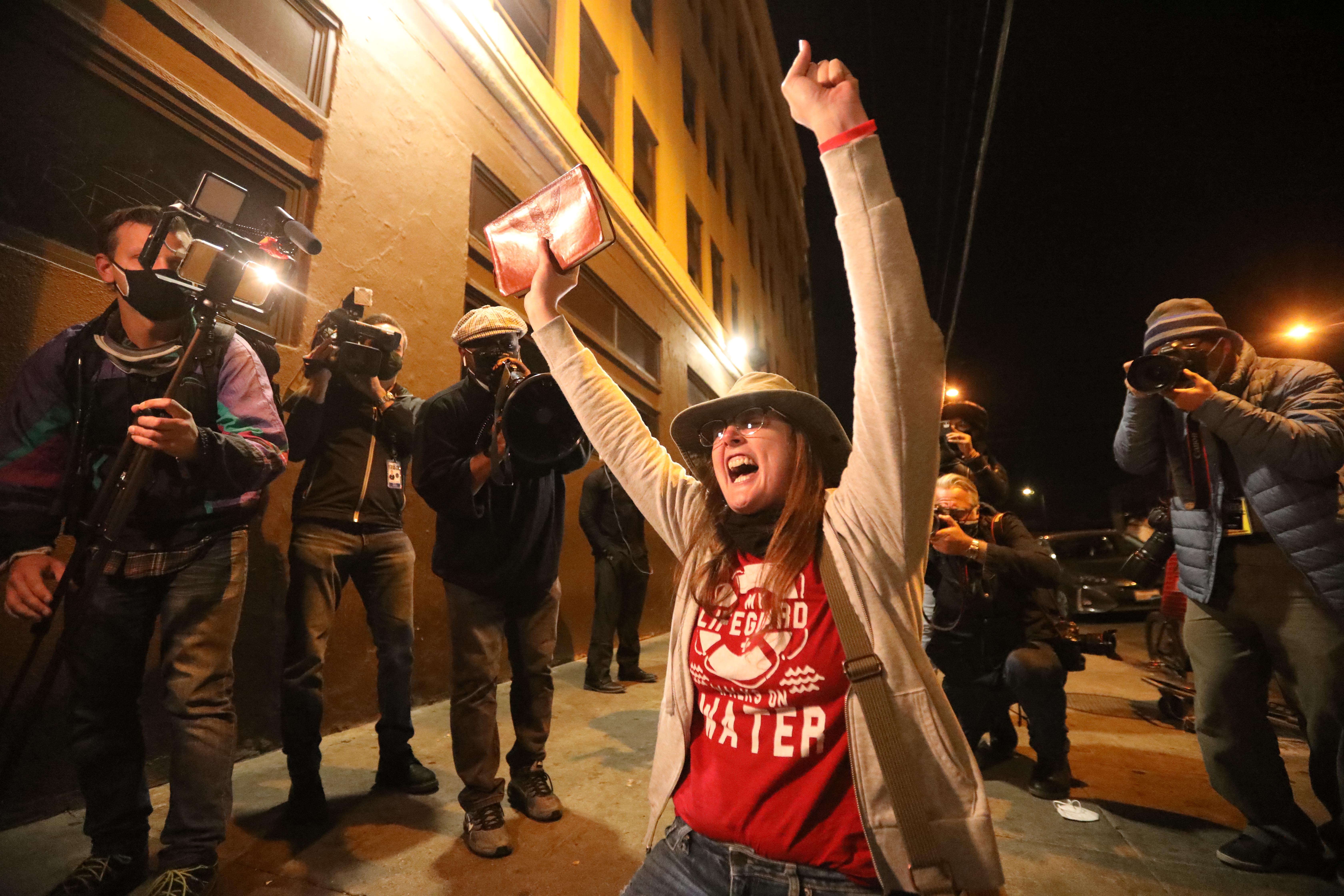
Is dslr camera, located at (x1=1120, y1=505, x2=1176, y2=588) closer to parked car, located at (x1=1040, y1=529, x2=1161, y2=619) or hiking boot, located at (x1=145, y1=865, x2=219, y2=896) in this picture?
hiking boot, located at (x1=145, y1=865, x2=219, y2=896)

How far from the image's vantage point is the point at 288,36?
388 centimetres

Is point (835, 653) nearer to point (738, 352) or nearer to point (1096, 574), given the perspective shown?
point (1096, 574)

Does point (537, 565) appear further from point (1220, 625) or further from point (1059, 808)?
point (1220, 625)

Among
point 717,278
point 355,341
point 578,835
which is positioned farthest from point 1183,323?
point 717,278

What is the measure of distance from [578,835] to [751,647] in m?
1.68

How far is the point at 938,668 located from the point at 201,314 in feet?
12.6

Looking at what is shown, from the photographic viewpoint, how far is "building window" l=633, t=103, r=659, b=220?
10031 millimetres

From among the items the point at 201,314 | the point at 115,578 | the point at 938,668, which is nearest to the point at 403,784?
the point at 115,578

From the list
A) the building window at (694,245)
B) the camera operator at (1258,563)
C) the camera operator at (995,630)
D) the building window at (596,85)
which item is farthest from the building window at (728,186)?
the camera operator at (1258,563)

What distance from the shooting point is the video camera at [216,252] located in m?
1.89

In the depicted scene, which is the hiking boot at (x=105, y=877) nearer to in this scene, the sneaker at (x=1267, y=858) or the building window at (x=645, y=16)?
the sneaker at (x=1267, y=858)

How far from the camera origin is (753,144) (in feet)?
66.5

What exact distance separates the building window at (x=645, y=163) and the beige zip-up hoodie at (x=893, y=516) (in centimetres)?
929

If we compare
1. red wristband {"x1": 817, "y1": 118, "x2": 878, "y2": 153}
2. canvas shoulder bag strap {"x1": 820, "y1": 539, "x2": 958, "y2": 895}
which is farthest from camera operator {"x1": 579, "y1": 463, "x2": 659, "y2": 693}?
red wristband {"x1": 817, "y1": 118, "x2": 878, "y2": 153}
